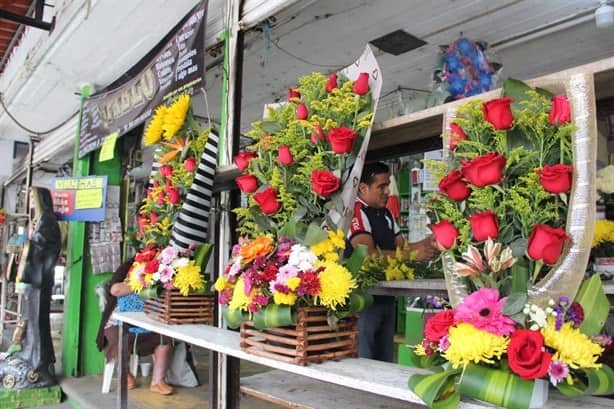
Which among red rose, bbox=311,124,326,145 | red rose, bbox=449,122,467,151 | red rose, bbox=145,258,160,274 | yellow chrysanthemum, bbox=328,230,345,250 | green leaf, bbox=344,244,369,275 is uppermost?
red rose, bbox=311,124,326,145

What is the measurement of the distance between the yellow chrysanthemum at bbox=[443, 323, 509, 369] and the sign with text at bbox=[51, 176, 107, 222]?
4286 mm

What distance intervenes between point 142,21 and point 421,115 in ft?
9.04

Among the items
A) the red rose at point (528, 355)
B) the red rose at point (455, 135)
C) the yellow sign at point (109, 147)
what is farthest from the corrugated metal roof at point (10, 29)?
the red rose at point (528, 355)

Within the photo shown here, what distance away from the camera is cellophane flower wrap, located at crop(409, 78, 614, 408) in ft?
3.72

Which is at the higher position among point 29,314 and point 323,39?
point 323,39

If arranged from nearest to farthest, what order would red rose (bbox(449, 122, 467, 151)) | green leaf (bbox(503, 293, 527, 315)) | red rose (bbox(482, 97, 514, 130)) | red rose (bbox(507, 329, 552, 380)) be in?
red rose (bbox(507, 329, 552, 380)) < green leaf (bbox(503, 293, 527, 315)) < red rose (bbox(482, 97, 514, 130)) < red rose (bbox(449, 122, 467, 151))

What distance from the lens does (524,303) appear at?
120 cm

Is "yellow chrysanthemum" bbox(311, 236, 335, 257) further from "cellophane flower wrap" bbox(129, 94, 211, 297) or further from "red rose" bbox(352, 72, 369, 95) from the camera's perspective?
"cellophane flower wrap" bbox(129, 94, 211, 297)

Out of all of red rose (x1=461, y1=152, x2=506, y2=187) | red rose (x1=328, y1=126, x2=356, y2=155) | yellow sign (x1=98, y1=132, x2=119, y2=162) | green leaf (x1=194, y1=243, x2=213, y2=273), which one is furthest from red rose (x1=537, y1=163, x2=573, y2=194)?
yellow sign (x1=98, y1=132, x2=119, y2=162)

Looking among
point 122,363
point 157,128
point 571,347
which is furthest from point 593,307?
point 122,363

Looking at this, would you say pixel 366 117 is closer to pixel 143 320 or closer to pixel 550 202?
pixel 550 202

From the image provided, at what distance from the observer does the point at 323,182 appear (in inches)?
66.7

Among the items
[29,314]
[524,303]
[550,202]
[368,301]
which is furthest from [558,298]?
[29,314]

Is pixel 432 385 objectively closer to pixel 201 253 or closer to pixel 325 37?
pixel 201 253
